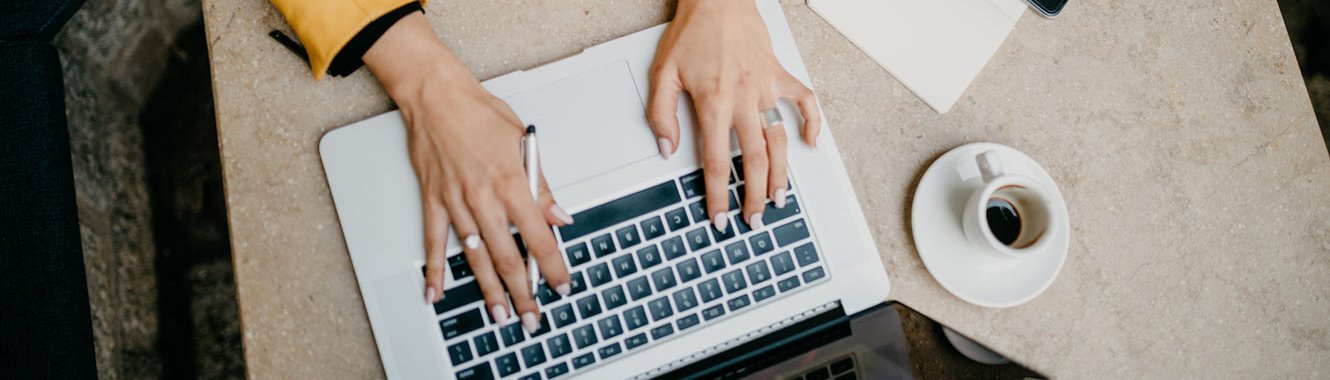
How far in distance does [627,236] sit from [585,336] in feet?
0.27

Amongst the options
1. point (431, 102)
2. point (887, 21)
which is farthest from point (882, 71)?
point (431, 102)

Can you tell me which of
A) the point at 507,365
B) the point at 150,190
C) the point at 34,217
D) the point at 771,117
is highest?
the point at 771,117

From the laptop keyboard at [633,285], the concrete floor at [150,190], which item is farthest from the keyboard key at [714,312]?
the concrete floor at [150,190]

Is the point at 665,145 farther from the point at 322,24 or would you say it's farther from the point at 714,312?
the point at 322,24

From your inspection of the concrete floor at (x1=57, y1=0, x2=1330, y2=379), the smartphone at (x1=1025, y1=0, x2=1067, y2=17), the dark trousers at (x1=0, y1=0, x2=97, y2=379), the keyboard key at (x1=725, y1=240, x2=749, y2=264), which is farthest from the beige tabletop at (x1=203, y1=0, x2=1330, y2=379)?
the concrete floor at (x1=57, y1=0, x2=1330, y2=379)

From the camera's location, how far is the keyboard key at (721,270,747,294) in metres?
0.56

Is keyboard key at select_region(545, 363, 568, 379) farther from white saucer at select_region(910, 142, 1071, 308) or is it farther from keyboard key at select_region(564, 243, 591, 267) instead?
white saucer at select_region(910, 142, 1071, 308)

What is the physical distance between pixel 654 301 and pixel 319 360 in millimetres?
271

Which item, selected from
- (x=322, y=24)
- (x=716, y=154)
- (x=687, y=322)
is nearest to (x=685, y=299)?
(x=687, y=322)

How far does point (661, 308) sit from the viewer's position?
55 cm

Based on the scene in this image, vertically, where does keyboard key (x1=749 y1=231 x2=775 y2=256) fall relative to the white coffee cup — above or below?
below

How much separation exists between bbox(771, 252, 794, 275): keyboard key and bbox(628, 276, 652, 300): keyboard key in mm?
102

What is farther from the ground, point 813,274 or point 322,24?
point 322,24

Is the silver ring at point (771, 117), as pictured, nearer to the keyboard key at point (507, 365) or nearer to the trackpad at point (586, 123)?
the trackpad at point (586, 123)
